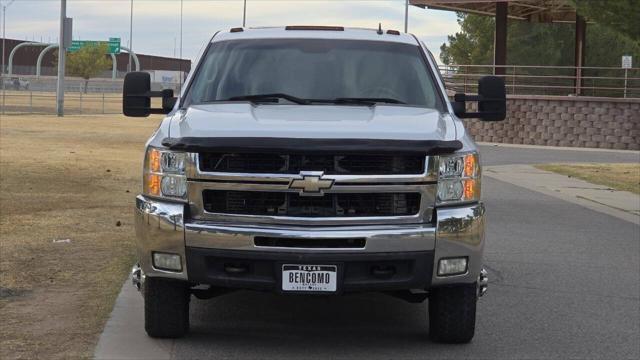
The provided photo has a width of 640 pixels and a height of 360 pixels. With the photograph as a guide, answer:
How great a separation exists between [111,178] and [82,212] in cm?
499

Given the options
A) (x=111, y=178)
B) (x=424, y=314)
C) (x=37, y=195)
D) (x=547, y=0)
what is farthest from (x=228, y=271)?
(x=547, y=0)

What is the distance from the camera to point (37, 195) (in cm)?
1418

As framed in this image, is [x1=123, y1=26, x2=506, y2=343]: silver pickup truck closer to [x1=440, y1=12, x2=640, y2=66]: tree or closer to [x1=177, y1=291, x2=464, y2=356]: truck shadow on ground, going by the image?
[x1=177, y1=291, x2=464, y2=356]: truck shadow on ground

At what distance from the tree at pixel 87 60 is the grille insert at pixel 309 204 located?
100141 millimetres

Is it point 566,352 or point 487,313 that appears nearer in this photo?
point 566,352

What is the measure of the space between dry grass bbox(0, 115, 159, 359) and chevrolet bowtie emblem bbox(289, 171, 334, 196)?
5.21 feet

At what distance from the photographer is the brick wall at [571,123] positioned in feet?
110

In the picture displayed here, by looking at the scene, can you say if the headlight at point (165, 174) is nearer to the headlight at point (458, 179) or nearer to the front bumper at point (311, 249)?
the front bumper at point (311, 249)

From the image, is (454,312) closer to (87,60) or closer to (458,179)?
(458,179)

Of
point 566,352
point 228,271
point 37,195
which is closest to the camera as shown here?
point 228,271

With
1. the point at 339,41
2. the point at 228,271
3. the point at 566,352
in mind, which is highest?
Answer: the point at 339,41

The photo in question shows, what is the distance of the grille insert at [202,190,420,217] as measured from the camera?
5941mm

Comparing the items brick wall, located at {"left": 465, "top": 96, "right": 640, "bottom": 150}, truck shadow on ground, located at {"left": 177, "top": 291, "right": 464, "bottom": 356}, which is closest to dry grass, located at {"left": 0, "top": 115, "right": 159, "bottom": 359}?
truck shadow on ground, located at {"left": 177, "top": 291, "right": 464, "bottom": 356}

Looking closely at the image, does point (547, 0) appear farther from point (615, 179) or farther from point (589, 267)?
point (589, 267)
